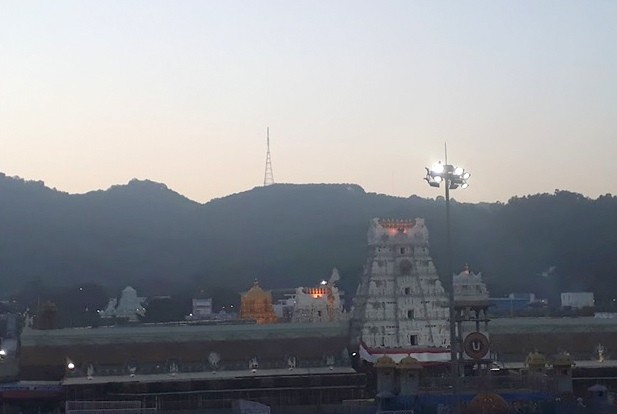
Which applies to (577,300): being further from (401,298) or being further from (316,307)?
(401,298)

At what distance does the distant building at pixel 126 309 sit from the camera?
113000 mm

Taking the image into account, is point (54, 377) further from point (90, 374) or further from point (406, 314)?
point (406, 314)

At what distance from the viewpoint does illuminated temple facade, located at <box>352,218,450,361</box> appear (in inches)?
2295

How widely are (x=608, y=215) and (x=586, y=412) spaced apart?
140974 mm

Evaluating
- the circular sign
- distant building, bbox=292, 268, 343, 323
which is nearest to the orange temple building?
distant building, bbox=292, 268, 343, 323

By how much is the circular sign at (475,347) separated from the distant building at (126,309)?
65629 millimetres

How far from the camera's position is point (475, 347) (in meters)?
48.3

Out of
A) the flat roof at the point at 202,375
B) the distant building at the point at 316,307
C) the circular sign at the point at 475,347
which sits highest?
the distant building at the point at 316,307

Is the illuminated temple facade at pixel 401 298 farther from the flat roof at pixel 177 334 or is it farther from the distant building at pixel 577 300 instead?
the distant building at pixel 577 300

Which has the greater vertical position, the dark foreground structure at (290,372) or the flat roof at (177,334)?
the flat roof at (177,334)

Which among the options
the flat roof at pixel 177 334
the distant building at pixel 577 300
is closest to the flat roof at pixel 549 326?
the flat roof at pixel 177 334

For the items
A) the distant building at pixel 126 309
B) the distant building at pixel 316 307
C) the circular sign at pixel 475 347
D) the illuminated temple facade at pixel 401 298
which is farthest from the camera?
the distant building at pixel 126 309

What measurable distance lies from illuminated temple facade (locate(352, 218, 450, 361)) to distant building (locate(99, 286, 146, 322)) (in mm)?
54146

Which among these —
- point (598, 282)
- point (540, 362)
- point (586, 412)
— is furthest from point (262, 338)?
point (598, 282)
